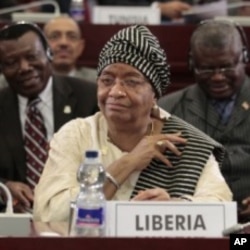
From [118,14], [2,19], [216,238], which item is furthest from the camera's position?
[2,19]

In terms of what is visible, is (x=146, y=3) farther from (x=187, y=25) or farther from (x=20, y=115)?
(x=20, y=115)

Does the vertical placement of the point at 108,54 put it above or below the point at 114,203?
above

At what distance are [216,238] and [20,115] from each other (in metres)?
2.31

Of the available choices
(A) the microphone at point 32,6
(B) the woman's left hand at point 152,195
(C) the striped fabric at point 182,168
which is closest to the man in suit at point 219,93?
(C) the striped fabric at point 182,168

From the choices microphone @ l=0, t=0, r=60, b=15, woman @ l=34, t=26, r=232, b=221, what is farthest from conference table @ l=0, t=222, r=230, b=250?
microphone @ l=0, t=0, r=60, b=15

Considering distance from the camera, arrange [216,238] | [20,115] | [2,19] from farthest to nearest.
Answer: [2,19] → [20,115] → [216,238]

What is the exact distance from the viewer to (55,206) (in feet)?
10.9

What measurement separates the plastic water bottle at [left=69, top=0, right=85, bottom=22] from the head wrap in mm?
3418

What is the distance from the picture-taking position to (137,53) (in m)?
3.44

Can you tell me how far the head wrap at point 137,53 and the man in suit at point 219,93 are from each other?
110 cm

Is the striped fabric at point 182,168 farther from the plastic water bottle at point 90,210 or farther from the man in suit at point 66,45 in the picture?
the man in suit at point 66,45

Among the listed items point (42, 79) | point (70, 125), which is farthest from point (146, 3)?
point (70, 125)
